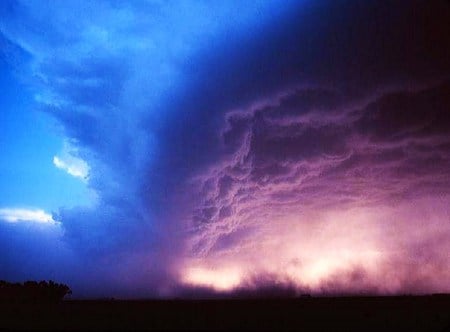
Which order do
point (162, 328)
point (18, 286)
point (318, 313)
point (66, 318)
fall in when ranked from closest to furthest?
1. point (162, 328)
2. point (66, 318)
3. point (318, 313)
4. point (18, 286)

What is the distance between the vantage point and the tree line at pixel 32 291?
7450 centimetres

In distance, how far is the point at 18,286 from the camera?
7956 cm

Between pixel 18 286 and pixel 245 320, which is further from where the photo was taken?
pixel 18 286

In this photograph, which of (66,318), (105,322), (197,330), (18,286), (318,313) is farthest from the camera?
(18,286)

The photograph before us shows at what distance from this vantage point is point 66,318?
3669 cm

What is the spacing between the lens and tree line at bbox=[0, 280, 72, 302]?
244 ft

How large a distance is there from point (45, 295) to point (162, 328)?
194 feet

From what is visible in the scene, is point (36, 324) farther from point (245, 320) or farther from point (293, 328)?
point (293, 328)

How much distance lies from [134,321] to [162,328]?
5301mm

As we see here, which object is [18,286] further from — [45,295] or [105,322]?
[105,322]

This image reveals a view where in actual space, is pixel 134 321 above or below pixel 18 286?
below

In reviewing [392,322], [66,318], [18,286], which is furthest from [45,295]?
[392,322]

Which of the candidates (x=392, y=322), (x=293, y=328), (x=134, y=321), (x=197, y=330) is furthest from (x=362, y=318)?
(x=134, y=321)

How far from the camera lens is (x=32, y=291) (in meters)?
80.1
